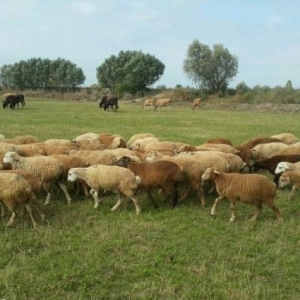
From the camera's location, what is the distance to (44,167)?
943 cm

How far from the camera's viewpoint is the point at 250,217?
8523mm

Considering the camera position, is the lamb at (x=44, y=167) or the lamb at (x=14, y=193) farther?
the lamb at (x=44, y=167)

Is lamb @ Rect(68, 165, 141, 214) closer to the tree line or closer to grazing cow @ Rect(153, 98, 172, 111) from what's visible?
grazing cow @ Rect(153, 98, 172, 111)

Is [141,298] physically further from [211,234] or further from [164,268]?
[211,234]

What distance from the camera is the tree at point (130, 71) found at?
79562mm

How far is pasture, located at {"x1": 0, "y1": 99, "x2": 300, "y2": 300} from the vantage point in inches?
215

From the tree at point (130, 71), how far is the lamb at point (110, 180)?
69.9m

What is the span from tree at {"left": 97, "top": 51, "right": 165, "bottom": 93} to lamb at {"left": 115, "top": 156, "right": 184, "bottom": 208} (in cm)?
6999

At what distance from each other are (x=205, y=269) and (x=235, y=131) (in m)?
19.8

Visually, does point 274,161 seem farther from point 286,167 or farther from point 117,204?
point 117,204

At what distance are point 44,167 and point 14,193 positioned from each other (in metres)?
1.94

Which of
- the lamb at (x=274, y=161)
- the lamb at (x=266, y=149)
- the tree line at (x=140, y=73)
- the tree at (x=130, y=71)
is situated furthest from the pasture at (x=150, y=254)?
the tree at (x=130, y=71)

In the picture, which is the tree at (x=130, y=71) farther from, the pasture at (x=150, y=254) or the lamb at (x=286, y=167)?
the pasture at (x=150, y=254)

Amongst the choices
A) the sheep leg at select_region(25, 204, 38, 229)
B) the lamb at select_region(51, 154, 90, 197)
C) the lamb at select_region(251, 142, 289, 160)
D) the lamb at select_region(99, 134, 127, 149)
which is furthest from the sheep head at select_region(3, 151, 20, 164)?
the lamb at select_region(251, 142, 289, 160)
